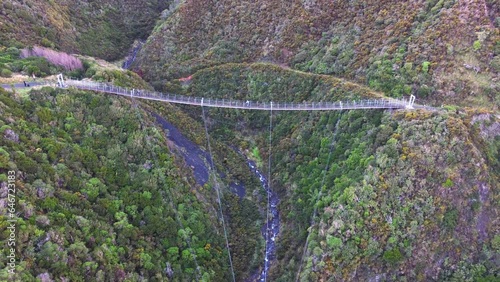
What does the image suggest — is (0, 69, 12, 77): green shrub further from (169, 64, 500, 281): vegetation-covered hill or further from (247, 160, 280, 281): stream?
(169, 64, 500, 281): vegetation-covered hill

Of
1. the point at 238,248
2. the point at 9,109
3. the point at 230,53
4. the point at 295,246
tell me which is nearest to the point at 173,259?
the point at 238,248

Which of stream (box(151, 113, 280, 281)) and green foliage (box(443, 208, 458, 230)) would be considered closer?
green foliage (box(443, 208, 458, 230))

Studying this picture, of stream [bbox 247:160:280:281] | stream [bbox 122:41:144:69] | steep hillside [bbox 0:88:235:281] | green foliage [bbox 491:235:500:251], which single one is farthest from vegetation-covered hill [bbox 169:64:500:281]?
stream [bbox 122:41:144:69]

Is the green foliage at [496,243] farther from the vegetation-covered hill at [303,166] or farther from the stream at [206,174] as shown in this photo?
the stream at [206,174]

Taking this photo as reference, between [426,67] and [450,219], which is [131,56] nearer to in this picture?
[426,67]

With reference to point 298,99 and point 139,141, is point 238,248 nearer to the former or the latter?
point 139,141

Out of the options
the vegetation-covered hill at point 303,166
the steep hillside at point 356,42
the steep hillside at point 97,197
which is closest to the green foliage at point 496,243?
the vegetation-covered hill at point 303,166
